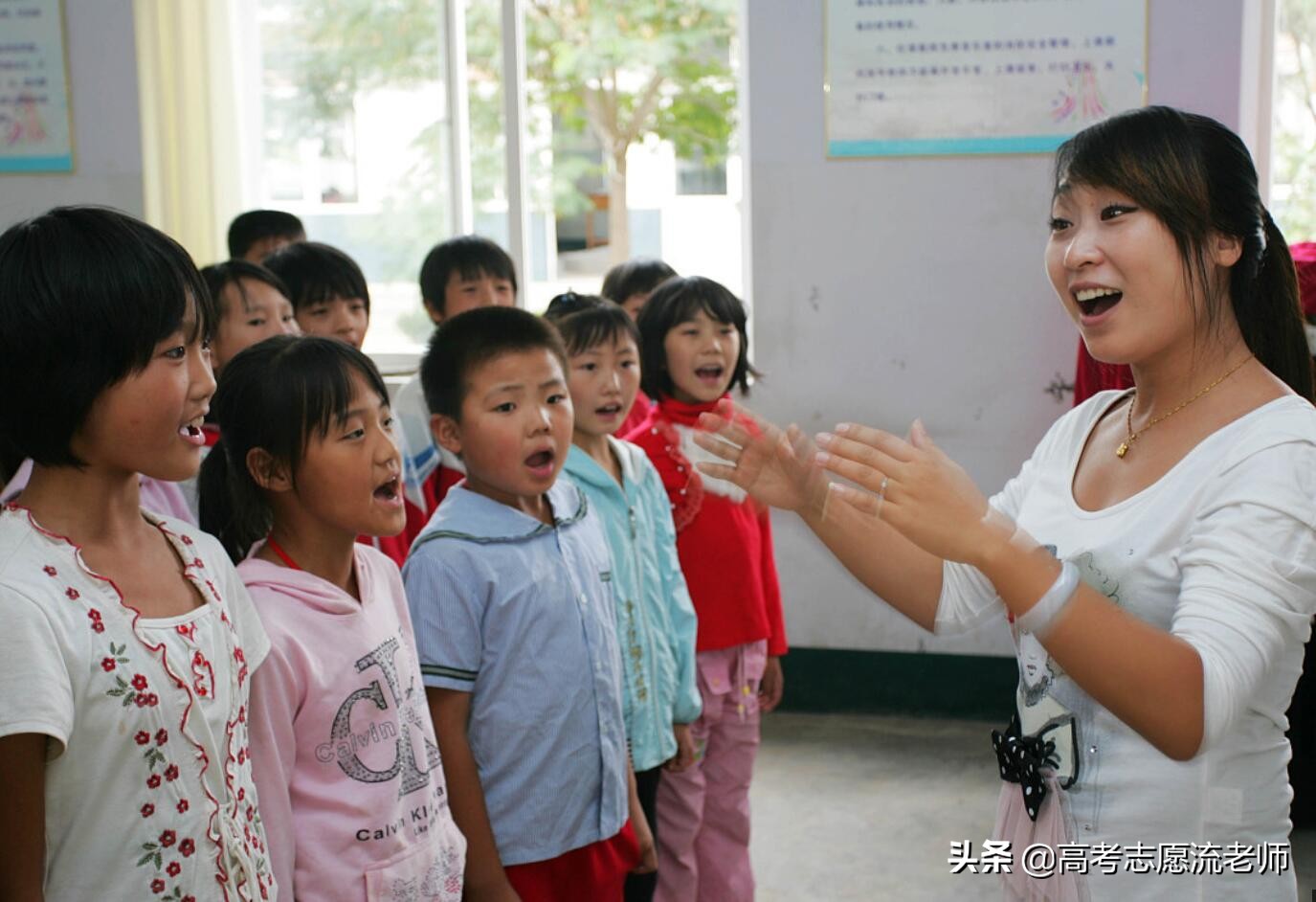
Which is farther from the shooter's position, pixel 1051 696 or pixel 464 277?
pixel 464 277

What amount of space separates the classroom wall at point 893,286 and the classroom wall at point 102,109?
195cm

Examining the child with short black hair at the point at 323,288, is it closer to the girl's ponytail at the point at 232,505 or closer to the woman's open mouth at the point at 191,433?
the girl's ponytail at the point at 232,505

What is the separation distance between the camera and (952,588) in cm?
144

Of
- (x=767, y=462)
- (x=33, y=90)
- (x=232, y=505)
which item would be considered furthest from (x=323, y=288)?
(x=33, y=90)

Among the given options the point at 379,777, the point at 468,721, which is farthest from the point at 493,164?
the point at 379,777

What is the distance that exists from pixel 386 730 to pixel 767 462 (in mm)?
537

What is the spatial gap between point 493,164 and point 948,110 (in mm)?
1463

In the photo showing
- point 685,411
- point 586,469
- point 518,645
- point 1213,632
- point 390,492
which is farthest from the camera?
point 685,411

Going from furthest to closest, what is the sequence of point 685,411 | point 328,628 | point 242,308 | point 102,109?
point 102,109, point 685,411, point 242,308, point 328,628

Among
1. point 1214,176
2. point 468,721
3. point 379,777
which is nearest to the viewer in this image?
point 1214,176

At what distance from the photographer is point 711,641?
2.57 metres

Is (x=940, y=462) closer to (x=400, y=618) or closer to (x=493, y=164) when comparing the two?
(x=400, y=618)

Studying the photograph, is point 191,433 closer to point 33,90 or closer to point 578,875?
point 578,875

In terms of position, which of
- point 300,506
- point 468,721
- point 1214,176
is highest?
point 1214,176
